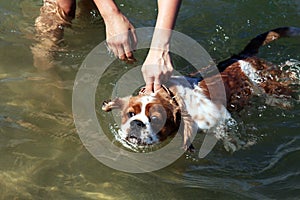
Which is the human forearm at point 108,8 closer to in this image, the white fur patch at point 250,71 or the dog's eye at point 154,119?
the dog's eye at point 154,119

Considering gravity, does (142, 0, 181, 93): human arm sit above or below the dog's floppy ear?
above

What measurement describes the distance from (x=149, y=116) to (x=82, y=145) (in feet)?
2.03

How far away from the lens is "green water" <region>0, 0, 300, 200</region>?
11.4ft

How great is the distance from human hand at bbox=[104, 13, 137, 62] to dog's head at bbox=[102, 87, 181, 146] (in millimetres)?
352

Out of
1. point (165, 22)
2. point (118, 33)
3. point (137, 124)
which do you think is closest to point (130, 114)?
point (137, 124)

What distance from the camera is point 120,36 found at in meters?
3.42

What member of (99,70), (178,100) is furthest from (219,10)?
(178,100)

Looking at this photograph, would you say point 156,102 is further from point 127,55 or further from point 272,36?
point 272,36

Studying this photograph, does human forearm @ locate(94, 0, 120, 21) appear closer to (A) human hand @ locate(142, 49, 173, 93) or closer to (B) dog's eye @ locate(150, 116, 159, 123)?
(A) human hand @ locate(142, 49, 173, 93)

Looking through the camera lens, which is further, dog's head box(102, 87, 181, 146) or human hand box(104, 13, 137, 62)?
dog's head box(102, 87, 181, 146)

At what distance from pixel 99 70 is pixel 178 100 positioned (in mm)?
1240

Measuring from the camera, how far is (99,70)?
4.79 meters

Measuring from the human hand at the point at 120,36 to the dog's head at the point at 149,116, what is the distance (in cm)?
35

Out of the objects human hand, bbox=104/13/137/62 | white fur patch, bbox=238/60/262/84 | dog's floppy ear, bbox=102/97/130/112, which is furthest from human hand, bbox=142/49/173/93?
white fur patch, bbox=238/60/262/84
